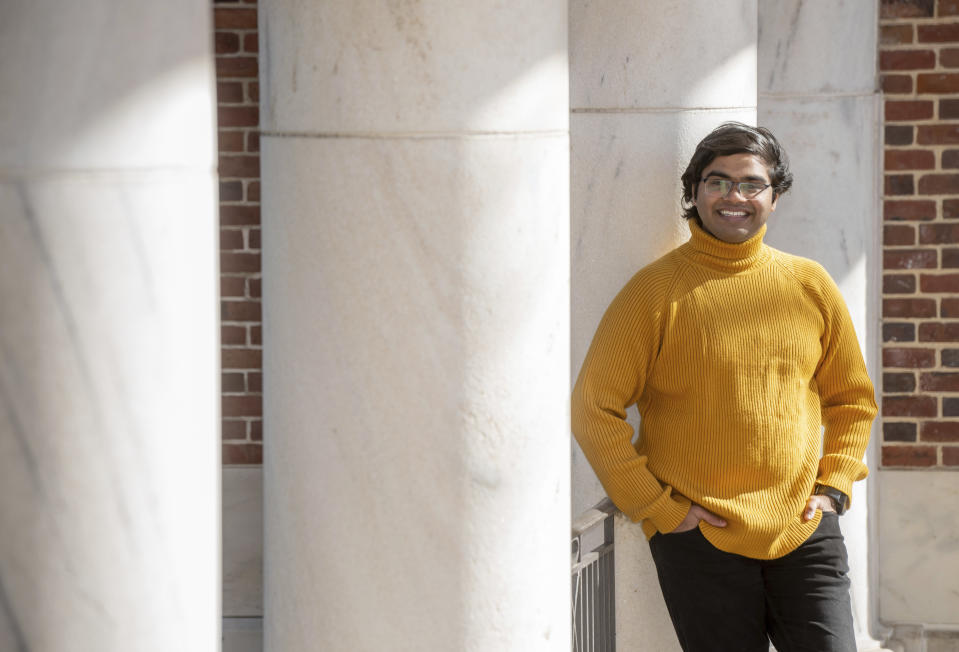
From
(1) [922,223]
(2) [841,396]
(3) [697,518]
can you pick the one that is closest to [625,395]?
(3) [697,518]

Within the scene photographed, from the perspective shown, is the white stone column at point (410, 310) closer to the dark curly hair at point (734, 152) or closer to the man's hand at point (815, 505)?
the dark curly hair at point (734, 152)

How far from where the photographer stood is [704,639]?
3.03m

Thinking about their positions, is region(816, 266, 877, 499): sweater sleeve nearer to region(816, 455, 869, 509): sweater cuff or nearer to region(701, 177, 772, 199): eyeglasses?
region(816, 455, 869, 509): sweater cuff

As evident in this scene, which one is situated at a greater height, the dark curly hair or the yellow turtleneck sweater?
the dark curly hair

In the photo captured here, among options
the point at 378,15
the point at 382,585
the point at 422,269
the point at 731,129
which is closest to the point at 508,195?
the point at 422,269

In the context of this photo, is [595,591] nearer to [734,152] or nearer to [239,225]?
[734,152]

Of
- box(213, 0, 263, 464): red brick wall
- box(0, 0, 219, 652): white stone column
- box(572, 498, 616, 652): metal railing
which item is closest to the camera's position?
box(0, 0, 219, 652): white stone column

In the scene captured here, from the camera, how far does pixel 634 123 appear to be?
10.1 feet

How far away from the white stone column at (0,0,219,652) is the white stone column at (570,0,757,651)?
168 cm

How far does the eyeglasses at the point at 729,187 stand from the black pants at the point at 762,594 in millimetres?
743

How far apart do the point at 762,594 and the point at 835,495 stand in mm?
278

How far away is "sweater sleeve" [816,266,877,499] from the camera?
3.04m

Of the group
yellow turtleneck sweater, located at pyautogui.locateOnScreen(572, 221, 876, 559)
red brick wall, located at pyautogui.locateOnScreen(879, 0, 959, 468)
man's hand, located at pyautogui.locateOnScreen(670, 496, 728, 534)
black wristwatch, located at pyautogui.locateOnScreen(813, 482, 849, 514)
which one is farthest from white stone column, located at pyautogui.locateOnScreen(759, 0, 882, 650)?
man's hand, located at pyautogui.locateOnScreen(670, 496, 728, 534)

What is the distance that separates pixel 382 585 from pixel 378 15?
0.84 m
